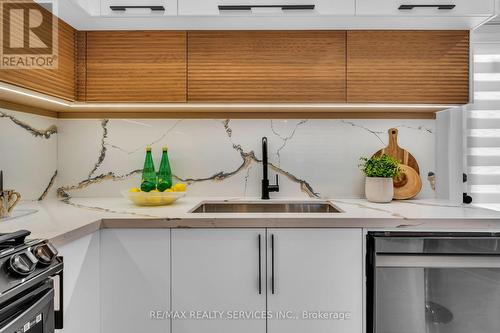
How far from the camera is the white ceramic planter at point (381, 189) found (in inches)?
75.4

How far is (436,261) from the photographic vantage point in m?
1.46

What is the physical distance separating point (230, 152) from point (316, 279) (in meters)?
1.00

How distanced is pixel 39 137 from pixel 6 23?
0.80 m

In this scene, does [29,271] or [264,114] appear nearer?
[29,271]

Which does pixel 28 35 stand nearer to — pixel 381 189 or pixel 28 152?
pixel 28 152

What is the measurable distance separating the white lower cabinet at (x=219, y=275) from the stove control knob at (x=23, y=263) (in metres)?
0.65

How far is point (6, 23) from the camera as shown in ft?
4.44

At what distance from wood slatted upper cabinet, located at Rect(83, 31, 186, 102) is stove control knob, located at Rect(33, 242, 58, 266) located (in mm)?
1082

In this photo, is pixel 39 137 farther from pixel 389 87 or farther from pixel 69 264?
pixel 389 87

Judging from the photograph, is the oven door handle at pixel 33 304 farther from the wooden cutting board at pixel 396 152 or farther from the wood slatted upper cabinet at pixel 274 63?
the wooden cutting board at pixel 396 152

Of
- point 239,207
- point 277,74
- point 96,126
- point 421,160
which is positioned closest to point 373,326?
point 239,207

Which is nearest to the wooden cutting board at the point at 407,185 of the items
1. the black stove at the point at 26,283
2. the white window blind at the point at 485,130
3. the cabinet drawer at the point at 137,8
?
the white window blind at the point at 485,130

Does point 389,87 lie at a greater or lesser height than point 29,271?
greater

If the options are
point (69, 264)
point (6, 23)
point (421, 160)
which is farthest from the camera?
point (421, 160)
